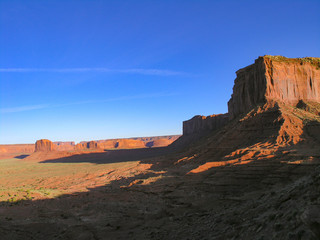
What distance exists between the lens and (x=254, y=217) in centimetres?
596

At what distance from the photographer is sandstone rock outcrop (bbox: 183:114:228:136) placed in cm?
5693

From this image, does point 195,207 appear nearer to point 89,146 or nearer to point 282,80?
point 282,80

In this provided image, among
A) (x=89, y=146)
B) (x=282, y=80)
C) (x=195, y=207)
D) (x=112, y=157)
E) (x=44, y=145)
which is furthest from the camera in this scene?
(x=89, y=146)

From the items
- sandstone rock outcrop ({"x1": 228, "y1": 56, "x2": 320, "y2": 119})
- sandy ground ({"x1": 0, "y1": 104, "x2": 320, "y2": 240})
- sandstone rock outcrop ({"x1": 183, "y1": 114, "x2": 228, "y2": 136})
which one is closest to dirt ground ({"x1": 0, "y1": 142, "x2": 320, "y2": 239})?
sandy ground ({"x1": 0, "y1": 104, "x2": 320, "y2": 240})

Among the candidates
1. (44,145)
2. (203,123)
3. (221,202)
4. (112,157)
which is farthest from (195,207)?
(44,145)

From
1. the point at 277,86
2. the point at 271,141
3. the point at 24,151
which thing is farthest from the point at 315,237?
the point at 24,151

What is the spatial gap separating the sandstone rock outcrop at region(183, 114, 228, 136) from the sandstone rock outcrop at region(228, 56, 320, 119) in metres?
22.0

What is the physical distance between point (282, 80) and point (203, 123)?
36.0m

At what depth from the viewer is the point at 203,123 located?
65125mm

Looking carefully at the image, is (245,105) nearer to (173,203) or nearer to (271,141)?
(271,141)

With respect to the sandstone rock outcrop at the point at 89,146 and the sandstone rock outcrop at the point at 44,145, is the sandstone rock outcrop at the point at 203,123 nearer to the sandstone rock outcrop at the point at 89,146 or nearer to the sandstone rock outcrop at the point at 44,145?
the sandstone rock outcrop at the point at 44,145

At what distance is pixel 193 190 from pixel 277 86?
77.8 ft

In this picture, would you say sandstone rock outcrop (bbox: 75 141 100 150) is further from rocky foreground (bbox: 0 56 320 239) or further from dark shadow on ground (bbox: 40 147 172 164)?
rocky foreground (bbox: 0 56 320 239)

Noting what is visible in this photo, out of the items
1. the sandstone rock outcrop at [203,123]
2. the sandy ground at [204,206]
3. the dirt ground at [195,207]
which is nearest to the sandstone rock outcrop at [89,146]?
the sandstone rock outcrop at [203,123]
